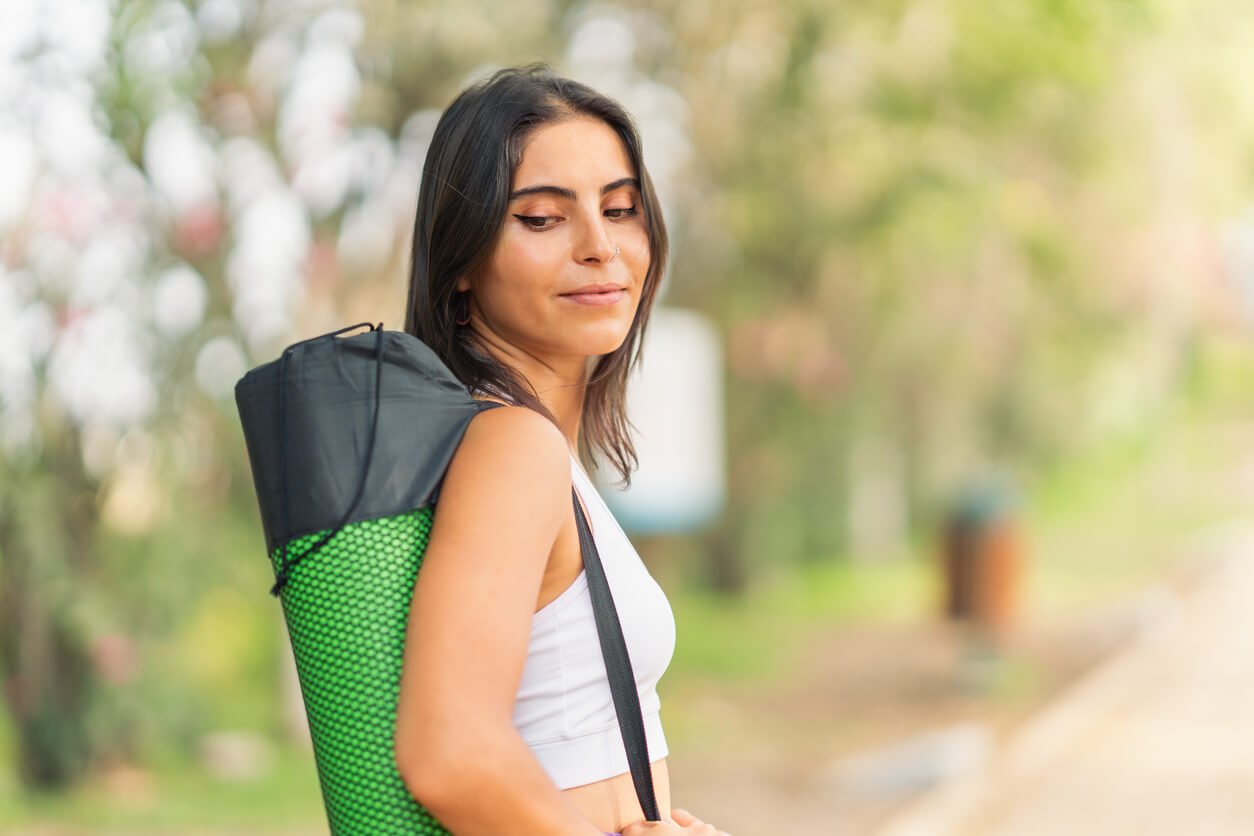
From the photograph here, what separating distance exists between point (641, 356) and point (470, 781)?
85 centimetres

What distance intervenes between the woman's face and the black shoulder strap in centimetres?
24

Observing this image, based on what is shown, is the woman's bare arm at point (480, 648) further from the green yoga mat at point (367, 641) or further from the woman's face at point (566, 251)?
the woman's face at point (566, 251)

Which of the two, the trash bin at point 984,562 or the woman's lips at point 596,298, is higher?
the woman's lips at point 596,298

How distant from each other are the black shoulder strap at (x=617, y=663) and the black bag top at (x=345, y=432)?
0.59 feet

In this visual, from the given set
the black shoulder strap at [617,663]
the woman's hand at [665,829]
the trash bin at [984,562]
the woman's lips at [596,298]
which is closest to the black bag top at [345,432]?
the black shoulder strap at [617,663]

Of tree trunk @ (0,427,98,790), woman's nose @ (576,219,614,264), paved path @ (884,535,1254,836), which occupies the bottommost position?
paved path @ (884,535,1254,836)

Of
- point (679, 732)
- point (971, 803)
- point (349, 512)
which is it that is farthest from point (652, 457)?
point (349, 512)

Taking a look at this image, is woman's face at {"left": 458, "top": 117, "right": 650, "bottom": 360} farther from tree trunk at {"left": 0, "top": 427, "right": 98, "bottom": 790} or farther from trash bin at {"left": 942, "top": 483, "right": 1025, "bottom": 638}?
trash bin at {"left": 942, "top": 483, "right": 1025, "bottom": 638}

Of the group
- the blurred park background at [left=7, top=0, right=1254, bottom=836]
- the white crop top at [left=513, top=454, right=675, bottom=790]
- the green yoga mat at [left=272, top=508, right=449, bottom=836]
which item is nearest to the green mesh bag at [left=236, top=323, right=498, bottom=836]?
the green yoga mat at [left=272, top=508, right=449, bottom=836]

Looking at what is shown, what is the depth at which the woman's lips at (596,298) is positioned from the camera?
5.21 ft

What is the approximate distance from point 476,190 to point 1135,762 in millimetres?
7418

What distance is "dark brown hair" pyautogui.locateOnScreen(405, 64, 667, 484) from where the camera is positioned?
4.98 ft

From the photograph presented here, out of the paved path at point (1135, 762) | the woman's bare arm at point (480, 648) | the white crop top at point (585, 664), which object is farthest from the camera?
the paved path at point (1135, 762)

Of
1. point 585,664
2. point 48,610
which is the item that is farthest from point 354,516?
point 48,610
